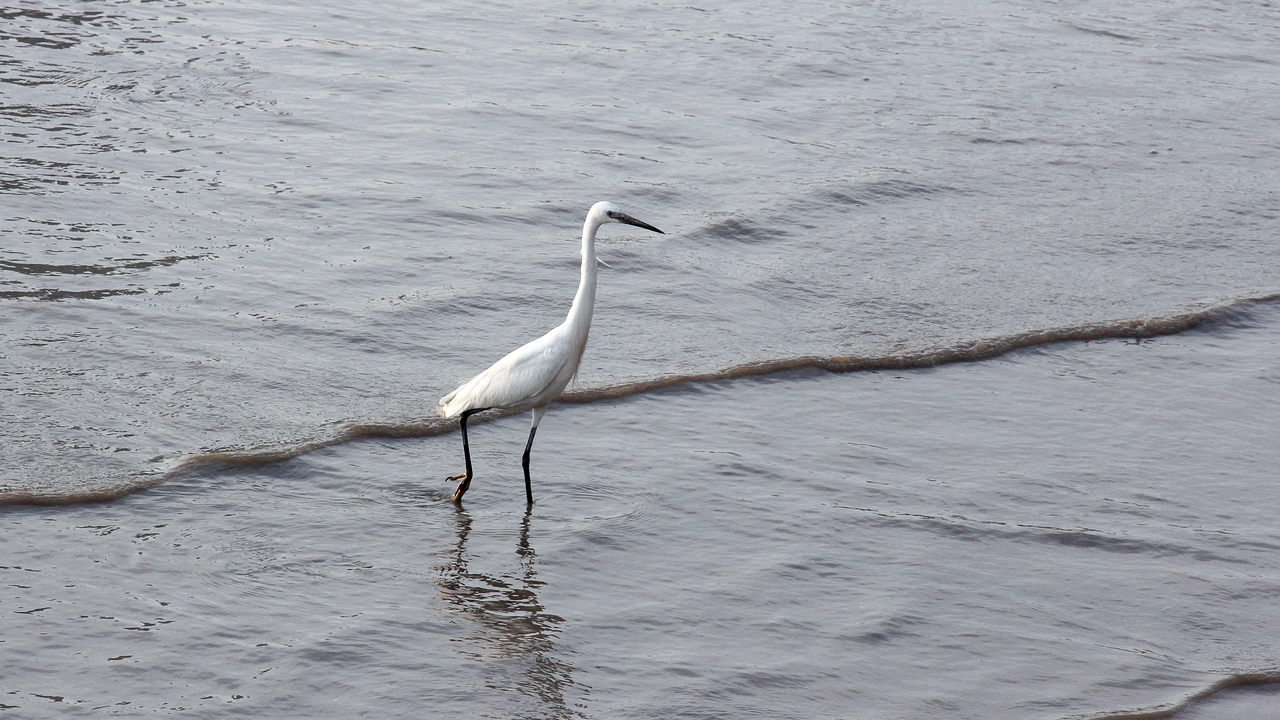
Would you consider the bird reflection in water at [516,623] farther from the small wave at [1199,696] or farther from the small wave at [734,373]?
the small wave at [1199,696]

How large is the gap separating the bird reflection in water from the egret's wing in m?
0.60

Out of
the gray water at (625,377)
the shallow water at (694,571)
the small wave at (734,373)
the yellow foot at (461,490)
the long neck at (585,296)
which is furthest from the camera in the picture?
the long neck at (585,296)

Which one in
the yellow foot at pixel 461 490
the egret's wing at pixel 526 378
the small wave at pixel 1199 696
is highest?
the egret's wing at pixel 526 378

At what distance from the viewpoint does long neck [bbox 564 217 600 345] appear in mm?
5543

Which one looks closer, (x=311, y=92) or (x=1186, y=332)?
(x=1186, y=332)

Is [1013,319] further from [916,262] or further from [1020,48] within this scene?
[1020,48]

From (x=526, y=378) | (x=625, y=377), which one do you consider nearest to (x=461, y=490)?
(x=526, y=378)

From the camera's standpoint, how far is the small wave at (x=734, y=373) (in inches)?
206

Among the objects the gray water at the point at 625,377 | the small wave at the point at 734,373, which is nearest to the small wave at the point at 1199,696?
the gray water at the point at 625,377

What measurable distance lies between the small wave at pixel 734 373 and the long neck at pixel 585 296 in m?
0.94

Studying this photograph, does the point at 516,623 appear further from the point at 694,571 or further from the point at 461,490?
the point at 461,490

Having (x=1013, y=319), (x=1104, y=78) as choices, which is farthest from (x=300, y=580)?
(x=1104, y=78)

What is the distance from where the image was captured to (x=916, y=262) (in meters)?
8.86

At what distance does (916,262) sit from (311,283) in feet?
13.3
